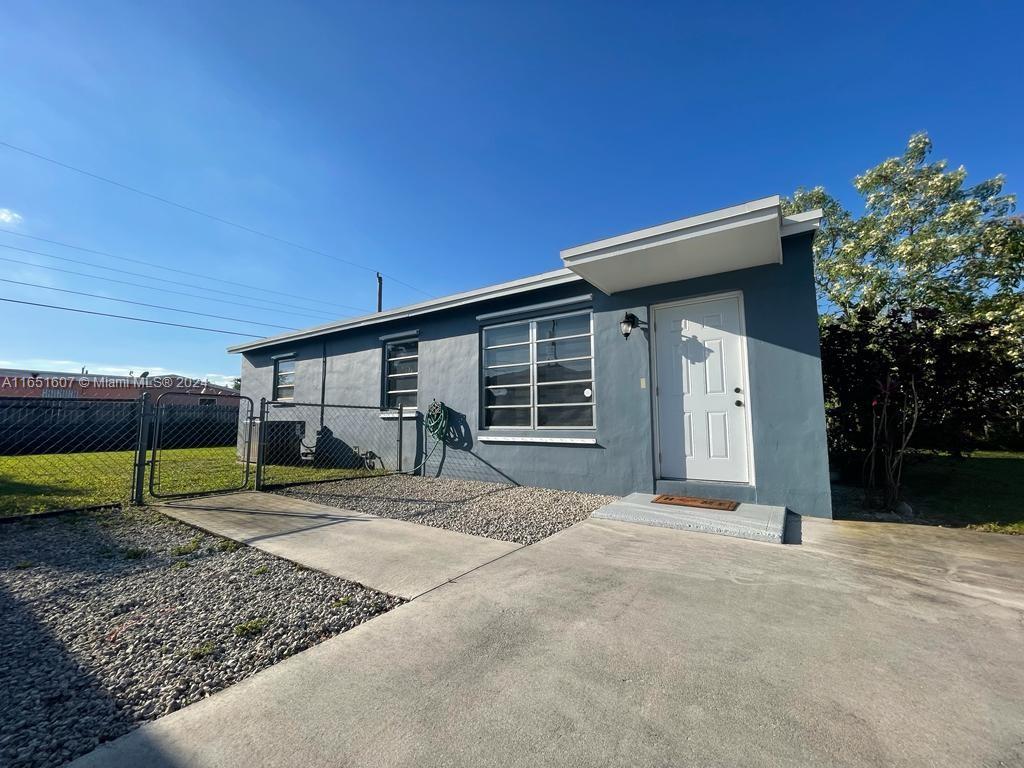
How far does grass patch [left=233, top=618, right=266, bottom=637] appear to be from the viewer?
1.91 m

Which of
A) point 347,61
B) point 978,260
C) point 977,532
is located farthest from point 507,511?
point 978,260

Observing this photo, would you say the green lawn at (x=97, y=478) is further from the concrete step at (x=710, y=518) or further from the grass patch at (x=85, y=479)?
the concrete step at (x=710, y=518)

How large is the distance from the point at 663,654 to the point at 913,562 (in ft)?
7.63

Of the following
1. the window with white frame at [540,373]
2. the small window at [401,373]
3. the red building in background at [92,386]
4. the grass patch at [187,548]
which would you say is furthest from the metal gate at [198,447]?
A: the window with white frame at [540,373]

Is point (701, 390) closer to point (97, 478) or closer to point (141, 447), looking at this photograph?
point (141, 447)

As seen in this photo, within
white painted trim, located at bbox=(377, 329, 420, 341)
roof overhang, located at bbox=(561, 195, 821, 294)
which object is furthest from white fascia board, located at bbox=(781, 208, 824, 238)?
white painted trim, located at bbox=(377, 329, 420, 341)

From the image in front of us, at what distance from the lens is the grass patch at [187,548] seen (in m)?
3.01

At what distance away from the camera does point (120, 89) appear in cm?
754

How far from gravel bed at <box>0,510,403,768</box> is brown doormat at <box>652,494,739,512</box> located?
3066 millimetres

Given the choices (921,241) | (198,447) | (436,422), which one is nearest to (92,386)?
(198,447)

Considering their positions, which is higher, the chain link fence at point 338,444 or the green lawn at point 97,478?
the chain link fence at point 338,444

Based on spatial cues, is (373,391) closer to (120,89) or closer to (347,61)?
(347,61)

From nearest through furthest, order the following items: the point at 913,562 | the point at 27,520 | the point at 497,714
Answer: the point at 497,714, the point at 913,562, the point at 27,520

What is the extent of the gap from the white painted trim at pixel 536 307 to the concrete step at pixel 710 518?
8.80 ft
